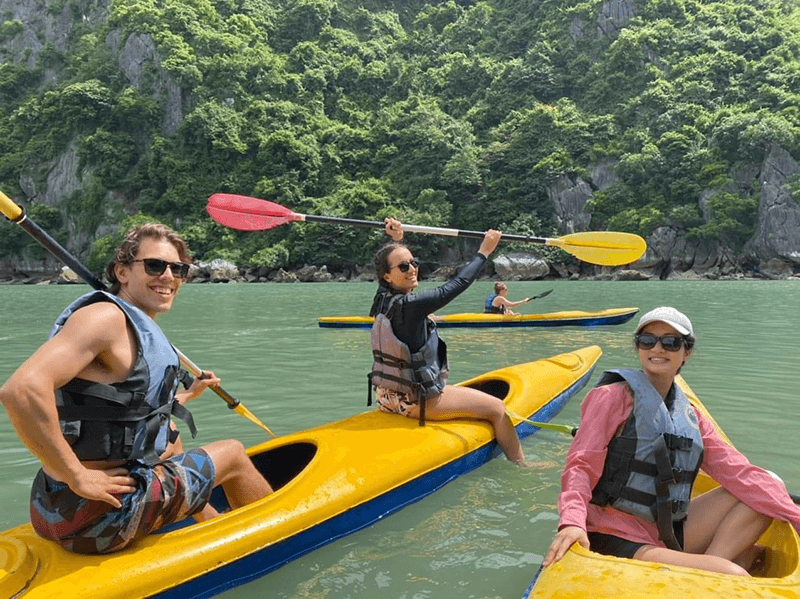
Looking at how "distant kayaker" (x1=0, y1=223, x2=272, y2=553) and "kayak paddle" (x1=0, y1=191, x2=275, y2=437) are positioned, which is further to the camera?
"kayak paddle" (x1=0, y1=191, x2=275, y2=437)

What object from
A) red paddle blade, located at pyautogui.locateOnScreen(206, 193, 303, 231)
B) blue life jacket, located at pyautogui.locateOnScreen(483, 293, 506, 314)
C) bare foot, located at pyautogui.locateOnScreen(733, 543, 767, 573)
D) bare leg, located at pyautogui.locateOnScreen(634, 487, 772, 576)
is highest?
red paddle blade, located at pyautogui.locateOnScreen(206, 193, 303, 231)

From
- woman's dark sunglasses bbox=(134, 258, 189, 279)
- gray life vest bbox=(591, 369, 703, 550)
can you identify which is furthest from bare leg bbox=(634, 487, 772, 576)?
woman's dark sunglasses bbox=(134, 258, 189, 279)

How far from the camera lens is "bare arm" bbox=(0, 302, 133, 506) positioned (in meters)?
1.51

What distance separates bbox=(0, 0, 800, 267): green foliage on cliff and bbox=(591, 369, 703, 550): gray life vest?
35.3m

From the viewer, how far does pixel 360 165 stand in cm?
4528

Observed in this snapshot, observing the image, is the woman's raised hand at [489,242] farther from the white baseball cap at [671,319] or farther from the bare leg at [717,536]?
the bare leg at [717,536]

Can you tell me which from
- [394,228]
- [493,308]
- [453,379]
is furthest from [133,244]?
[493,308]

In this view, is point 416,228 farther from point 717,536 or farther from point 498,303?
point 498,303

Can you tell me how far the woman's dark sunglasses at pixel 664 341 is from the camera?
200 centimetres

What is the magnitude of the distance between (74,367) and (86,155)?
5060cm

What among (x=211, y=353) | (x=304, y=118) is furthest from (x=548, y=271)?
(x=211, y=353)

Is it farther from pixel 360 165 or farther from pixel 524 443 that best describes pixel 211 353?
pixel 360 165

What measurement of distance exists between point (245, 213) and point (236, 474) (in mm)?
2929

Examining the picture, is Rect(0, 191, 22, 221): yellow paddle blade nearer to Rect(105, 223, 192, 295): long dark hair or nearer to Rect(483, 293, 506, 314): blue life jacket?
Rect(105, 223, 192, 295): long dark hair
